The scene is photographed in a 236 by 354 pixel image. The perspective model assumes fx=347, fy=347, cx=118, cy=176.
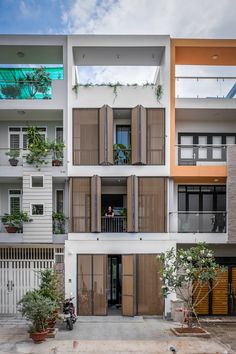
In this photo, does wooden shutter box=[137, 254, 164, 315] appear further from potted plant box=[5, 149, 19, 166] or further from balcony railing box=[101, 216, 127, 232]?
potted plant box=[5, 149, 19, 166]

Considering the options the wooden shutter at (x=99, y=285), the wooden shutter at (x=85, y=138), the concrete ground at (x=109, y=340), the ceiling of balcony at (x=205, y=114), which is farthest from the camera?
the ceiling of balcony at (x=205, y=114)

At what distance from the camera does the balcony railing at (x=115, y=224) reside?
55.3 feet

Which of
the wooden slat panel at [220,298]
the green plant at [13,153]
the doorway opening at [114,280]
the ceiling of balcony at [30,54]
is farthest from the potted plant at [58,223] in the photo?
the ceiling of balcony at [30,54]

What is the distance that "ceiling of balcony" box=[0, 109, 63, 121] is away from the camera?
17188 millimetres

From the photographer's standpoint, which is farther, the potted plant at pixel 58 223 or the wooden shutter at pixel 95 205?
the potted plant at pixel 58 223

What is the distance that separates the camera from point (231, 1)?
14891mm

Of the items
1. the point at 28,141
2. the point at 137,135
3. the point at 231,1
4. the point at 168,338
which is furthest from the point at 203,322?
the point at 231,1

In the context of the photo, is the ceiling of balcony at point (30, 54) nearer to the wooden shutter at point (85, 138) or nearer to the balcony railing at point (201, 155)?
the wooden shutter at point (85, 138)

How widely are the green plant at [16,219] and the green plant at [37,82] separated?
19.9 ft

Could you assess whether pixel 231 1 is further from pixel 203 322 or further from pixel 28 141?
pixel 203 322

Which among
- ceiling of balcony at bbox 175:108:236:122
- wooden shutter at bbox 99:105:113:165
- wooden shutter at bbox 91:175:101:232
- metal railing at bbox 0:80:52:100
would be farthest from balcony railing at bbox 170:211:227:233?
metal railing at bbox 0:80:52:100

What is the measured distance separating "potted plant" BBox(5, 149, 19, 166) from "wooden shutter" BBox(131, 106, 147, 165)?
18.5 ft

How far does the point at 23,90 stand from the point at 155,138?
23.1 ft

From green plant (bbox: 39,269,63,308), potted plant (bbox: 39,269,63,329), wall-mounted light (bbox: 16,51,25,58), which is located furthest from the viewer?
wall-mounted light (bbox: 16,51,25,58)
